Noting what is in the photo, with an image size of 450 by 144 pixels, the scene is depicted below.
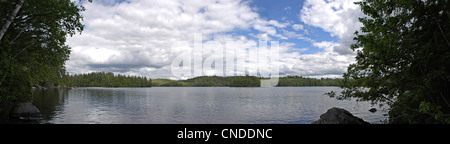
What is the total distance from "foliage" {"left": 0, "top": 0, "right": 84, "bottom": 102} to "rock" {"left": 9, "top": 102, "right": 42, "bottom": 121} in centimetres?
197

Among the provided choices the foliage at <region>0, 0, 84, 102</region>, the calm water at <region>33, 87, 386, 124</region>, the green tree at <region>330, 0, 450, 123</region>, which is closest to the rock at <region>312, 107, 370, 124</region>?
the calm water at <region>33, 87, 386, 124</region>

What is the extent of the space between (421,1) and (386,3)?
2078mm

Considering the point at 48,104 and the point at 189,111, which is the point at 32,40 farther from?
the point at 48,104

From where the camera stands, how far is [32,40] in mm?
27016

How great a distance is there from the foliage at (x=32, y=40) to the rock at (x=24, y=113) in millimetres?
1971

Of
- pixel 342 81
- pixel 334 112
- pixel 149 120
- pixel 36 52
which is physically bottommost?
pixel 149 120

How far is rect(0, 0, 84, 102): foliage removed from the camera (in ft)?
69.5

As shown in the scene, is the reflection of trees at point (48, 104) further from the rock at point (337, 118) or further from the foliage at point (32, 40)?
the rock at point (337, 118)

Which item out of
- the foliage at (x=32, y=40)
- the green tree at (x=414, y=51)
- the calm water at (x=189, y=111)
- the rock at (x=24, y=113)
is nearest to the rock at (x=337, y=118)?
the calm water at (x=189, y=111)

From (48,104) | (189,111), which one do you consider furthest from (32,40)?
(48,104)
